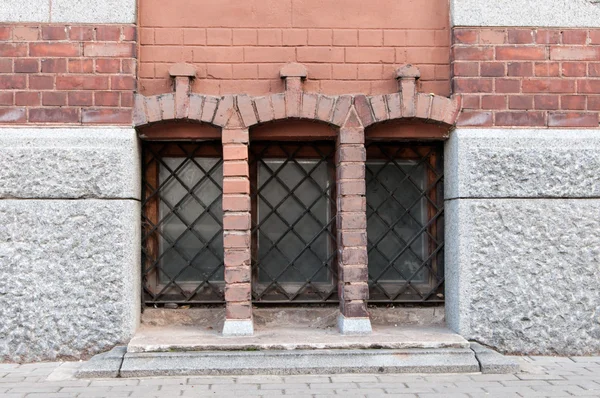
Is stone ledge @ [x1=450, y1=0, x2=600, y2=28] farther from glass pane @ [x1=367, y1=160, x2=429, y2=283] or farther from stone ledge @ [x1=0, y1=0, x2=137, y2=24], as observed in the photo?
stone ledge @ [x1=0, y1=0, x2=137, y2=24]

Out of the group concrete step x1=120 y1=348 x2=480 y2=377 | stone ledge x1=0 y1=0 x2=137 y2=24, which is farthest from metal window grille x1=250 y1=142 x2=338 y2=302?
stone ledge x1=0 y1=0 x2=137 y2=24

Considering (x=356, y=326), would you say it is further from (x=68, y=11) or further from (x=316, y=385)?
(x=68, y=11)

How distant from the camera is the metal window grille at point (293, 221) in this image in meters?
5.00

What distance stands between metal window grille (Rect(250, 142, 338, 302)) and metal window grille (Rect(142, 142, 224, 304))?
304mm

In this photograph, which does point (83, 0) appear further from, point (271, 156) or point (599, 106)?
point (599, 106)

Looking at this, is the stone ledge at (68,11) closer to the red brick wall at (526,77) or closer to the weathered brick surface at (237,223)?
the weathered brick surface at (237,223)

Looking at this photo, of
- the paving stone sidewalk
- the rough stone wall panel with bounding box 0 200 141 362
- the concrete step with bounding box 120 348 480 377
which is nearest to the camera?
the paving stone sidewalk

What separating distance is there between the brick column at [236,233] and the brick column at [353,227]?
68 centimetres

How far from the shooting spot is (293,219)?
16.6ft

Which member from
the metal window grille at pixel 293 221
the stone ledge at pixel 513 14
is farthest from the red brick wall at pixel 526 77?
the metal window grille at pixel 293 221

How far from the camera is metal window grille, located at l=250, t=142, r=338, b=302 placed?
16.4ft

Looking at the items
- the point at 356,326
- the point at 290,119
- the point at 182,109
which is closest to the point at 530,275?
the point at 356,326

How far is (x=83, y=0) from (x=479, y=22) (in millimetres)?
2866

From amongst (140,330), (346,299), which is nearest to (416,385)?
(346,299)
